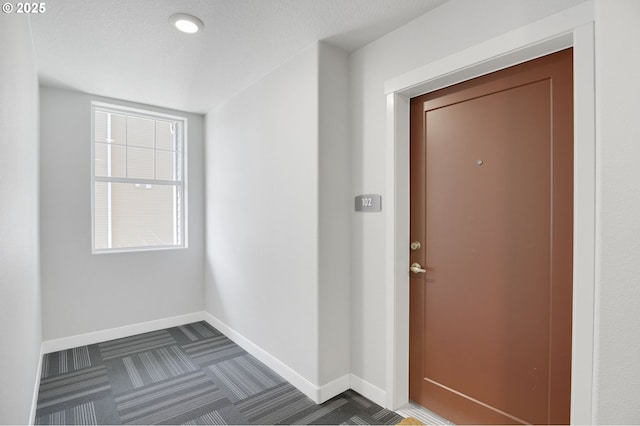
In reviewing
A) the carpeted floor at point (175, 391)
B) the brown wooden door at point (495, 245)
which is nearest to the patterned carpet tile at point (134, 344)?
the carpeted floor at point (175, 391)

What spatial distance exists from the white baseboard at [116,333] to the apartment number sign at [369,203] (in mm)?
2704

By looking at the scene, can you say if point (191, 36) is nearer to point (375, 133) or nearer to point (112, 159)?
point (375, 133)

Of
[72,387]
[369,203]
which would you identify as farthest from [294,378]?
[72,387]

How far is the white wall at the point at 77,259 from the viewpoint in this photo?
3.09 meters

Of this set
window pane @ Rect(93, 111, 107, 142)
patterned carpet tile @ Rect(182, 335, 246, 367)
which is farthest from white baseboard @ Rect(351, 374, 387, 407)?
window pane @ Rect(93, 111, 107, 142)

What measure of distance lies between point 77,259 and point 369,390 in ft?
9.95

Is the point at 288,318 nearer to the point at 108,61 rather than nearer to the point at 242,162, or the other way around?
the point at 242,162

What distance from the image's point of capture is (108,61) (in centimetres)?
256

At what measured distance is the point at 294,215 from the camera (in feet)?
8.21

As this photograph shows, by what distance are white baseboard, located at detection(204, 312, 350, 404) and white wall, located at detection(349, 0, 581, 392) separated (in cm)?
18

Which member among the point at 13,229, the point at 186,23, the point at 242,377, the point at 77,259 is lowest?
the point at 242,377

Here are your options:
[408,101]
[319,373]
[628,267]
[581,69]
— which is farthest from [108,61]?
[628,267]

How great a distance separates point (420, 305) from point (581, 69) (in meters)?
1.52

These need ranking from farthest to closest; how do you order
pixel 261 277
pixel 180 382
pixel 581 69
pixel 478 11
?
pixel 261 277
pixel 180 382
pixel 478 11
pixel 581 69
